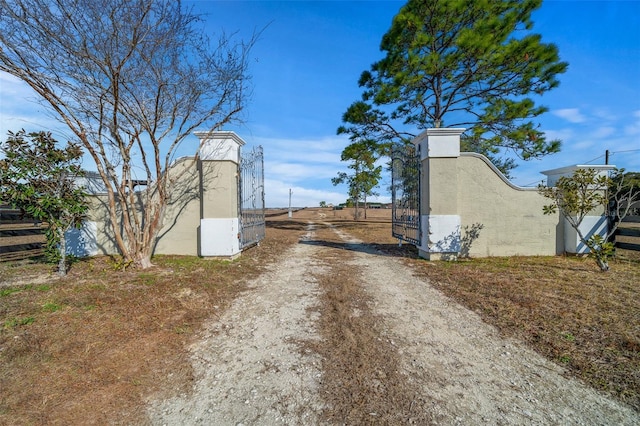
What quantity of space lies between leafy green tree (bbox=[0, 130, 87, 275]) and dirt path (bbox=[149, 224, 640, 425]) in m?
3.85

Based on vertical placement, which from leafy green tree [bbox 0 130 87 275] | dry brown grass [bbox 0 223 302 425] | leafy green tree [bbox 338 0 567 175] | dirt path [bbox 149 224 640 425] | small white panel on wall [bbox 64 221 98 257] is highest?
leafy green tree [bbox 338 0 567 175]

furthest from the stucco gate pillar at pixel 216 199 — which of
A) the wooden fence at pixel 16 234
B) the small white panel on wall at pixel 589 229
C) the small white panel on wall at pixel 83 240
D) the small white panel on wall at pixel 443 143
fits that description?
the small white panel on wall at pixel 589 229

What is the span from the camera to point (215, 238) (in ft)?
21.6

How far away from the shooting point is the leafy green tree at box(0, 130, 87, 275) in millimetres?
4664

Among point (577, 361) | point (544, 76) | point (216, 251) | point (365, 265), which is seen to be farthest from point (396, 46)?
point (577, 361)

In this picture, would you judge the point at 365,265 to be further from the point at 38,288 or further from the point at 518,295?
the point at 38,288

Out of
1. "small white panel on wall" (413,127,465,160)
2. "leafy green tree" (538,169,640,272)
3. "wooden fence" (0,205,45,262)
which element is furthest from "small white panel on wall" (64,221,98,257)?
"leafy green tree" (538,169,640,272)

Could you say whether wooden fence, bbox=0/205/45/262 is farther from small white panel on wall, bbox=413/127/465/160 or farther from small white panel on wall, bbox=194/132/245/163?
small white panel on wall, bbox=413/127/465/160

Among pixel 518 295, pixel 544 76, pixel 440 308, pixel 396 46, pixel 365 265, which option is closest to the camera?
pixel 440 308

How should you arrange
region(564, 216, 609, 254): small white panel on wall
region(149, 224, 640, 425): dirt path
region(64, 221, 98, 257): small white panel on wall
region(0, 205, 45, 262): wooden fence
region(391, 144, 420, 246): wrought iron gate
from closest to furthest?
region(149, 224, 640, 425): dirt path, region(0, 205, 45, 262): wooden fence, region(64, 221, 98, 257): small white panel on wall, region(564, 216, 609, 254): small white panel on wall, region(391, 144, 420, 246): wrought iron gate

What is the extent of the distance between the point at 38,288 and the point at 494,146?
44.3 feet

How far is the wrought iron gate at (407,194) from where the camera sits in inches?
301

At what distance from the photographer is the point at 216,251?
6.59 meters

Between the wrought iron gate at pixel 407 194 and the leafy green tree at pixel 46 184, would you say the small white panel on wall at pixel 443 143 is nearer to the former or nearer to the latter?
the wrought iron gate at pixel 407 194
